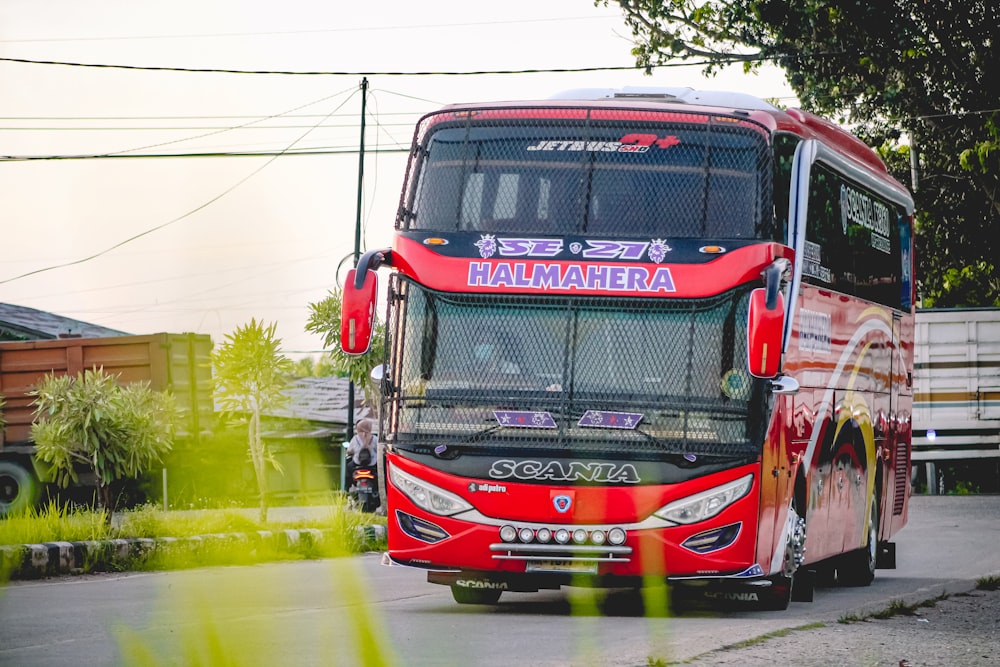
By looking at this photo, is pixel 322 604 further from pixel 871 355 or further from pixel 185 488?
pixel 185 488

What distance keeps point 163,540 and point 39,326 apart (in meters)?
21.2

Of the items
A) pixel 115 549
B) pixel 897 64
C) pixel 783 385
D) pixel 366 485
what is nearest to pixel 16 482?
pixel 366 485

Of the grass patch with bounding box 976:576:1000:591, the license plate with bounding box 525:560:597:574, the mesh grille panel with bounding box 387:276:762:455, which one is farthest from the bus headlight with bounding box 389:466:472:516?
the grass patch with bounding box 976:576:1000:591

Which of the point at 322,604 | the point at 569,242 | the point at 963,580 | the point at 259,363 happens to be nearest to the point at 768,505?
the point at 569,242

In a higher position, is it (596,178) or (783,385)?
(596,178)

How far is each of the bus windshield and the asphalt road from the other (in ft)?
9.09

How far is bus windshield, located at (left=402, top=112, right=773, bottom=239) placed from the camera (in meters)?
11.5

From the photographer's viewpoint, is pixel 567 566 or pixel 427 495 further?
pixel 427 495

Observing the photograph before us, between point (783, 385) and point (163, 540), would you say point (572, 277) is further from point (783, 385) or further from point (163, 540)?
point (163, 540)

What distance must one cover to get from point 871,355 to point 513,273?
476cm

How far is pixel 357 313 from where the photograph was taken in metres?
10.9

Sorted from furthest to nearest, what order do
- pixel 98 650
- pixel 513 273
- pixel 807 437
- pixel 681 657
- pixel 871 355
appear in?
pixel 871 355, pixel 807 437, pixel 513 273, pixel 98 650, pixel 681 657

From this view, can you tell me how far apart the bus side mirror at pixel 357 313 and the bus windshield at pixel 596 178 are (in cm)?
80

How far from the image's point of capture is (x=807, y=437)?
1244 cm
